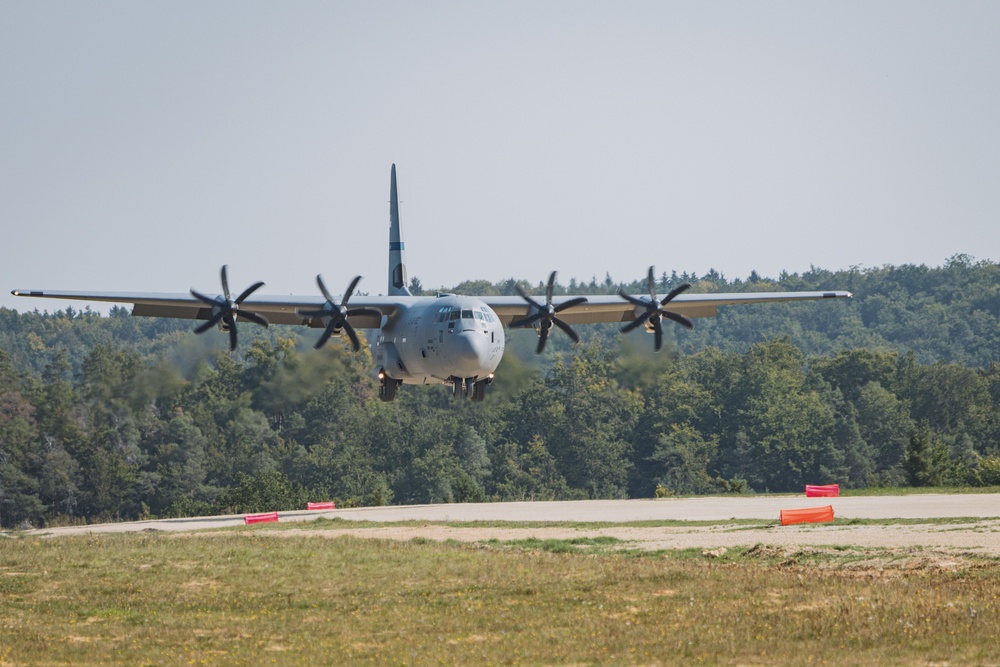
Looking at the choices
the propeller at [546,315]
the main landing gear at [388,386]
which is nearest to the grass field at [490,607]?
the propeller at [546,315]

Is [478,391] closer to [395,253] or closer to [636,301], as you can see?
[636,301]

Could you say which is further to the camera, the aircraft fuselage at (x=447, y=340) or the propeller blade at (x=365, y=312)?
the propeller blade at (x=365, y=312)

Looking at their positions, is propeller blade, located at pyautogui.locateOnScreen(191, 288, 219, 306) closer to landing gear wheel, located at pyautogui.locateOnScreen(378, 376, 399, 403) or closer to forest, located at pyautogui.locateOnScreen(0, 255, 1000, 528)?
landing gear wheel, located at pyautogui.locateOnScreen(378, 376, 399, 403)

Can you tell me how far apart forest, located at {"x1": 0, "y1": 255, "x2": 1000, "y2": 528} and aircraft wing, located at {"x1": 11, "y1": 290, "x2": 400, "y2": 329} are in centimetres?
2354

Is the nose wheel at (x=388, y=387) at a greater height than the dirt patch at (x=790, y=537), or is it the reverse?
the nose wheel at (x=388, y=387)

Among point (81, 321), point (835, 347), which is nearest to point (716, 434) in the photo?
Result: point (835, 347)

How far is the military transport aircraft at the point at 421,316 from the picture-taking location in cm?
4656

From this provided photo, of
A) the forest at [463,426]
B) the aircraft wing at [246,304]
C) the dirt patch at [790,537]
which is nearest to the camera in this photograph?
the dirt patch at [790,537]

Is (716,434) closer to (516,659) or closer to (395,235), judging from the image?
(395,235)

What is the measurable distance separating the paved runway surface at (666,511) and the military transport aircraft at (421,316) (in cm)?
535

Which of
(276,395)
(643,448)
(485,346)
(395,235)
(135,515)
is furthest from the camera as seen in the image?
(643,448)

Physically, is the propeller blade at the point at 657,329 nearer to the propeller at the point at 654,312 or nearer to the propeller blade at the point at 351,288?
the propeller at the point at 654,312

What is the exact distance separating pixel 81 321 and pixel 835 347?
117m

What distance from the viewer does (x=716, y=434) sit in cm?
10925
